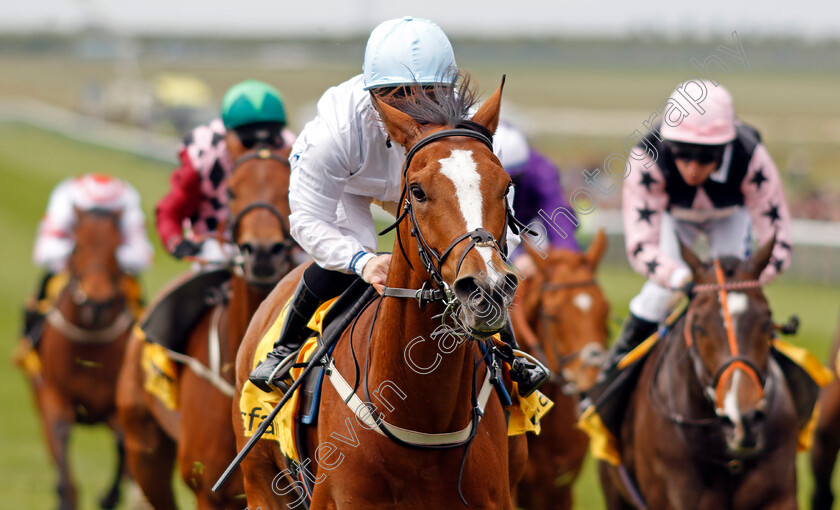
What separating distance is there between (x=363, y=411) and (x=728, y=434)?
7.23 feet

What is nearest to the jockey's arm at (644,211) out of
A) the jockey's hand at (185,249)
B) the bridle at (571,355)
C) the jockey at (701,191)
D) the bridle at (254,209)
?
the jockey at (701,191)

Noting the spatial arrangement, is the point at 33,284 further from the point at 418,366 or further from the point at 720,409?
the point at 418,366

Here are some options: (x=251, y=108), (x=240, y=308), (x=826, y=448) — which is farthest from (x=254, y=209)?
(x=826, y=448)

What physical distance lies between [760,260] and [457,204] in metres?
2.62

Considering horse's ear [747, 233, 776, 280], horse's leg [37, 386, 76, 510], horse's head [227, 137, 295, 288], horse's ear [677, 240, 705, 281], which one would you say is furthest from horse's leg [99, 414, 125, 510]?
horse's ear [747, 233, 776, 280]

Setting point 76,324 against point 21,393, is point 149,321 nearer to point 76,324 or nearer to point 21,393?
point 76,324

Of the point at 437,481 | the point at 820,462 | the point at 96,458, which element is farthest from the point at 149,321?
the point at 96,458

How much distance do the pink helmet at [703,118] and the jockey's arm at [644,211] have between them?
0.87 feet

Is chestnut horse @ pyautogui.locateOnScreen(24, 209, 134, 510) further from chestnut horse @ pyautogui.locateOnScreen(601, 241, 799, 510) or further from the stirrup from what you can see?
the stirrup

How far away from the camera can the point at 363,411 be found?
3.26m

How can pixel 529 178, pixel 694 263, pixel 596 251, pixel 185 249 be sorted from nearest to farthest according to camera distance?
pixel 694 263 < pixel 185 249 < pixel 529 178 < pixel 596 251

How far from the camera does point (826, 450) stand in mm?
6840

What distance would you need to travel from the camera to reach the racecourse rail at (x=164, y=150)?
54.0 feet

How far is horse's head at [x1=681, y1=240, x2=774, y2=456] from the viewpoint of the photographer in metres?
4.77
